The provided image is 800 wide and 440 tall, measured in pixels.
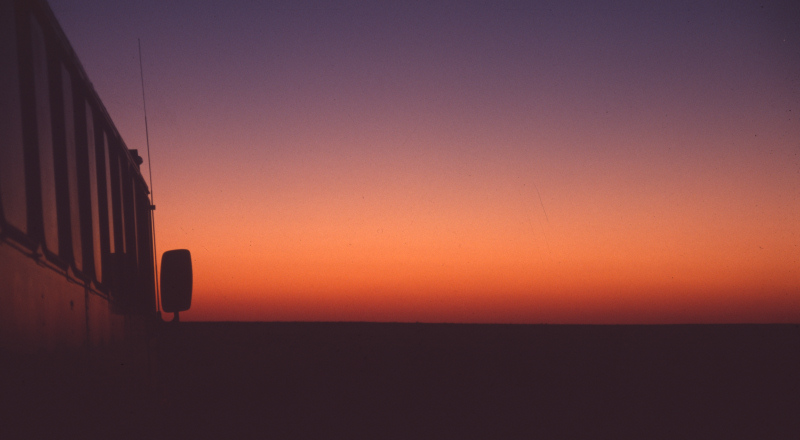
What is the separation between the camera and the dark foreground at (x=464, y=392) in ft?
30.5

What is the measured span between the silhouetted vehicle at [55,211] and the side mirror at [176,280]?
4.21ft

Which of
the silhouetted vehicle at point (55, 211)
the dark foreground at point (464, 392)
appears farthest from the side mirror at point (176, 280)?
the silhouetted vehicle at point (55, 211)

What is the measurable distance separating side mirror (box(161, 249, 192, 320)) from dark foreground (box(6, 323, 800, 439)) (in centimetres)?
54

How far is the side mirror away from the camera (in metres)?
5.52

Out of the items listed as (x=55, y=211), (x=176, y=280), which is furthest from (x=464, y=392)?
(x=55, y=211)

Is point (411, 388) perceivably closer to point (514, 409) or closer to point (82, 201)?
point (514, 409)

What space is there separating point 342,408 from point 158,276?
6573mm

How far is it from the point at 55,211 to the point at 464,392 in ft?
41.2

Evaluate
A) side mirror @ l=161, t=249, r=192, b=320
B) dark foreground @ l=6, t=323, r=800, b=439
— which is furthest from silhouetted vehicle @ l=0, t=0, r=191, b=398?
side mirror @ l=161, t=249, r=192, b=320

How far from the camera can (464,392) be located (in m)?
14.4

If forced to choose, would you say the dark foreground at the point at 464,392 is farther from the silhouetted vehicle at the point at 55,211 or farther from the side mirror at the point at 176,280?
the side mirror at the point at 176,280

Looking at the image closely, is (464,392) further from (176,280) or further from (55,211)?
(55,211)

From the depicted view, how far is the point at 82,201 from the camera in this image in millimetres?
3064

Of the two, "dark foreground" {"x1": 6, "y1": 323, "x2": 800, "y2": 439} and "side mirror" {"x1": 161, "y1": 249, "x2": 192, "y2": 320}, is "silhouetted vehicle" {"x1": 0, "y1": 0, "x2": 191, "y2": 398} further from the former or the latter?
"side mirror" {"x1": 161, "y1": 249, "x2": 192, "y2": 320}
